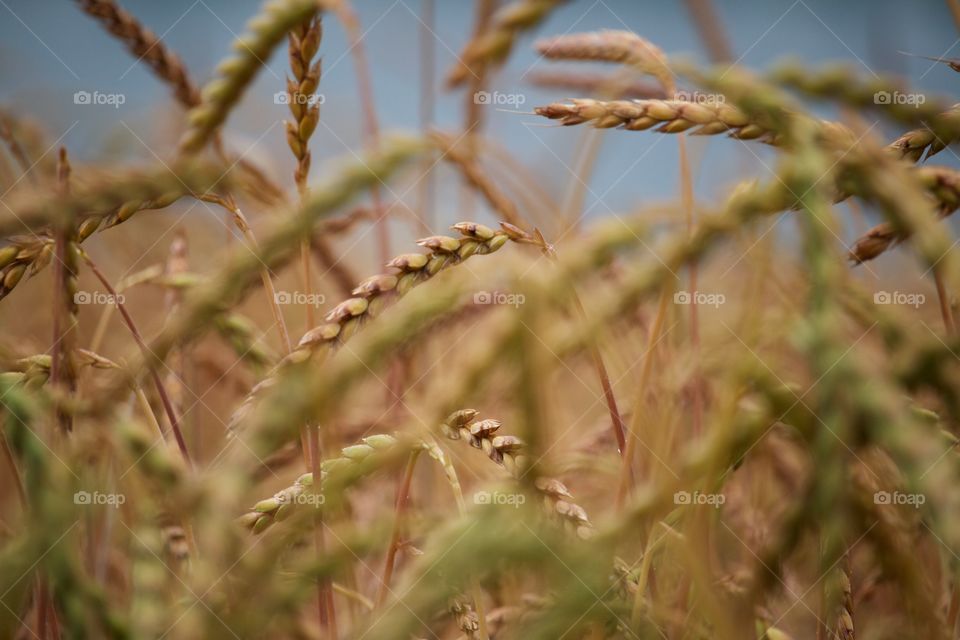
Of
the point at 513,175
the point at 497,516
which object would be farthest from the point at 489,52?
the point at 497,516

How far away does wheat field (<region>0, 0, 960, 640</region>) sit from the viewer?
0.34m

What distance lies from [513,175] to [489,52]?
17.6 inches

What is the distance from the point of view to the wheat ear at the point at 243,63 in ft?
2.46

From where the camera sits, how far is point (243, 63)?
0.79 meters

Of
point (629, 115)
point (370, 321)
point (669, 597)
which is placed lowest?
point (669, 597)

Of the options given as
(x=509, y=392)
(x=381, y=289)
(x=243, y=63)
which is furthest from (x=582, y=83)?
(x=381, y=289)

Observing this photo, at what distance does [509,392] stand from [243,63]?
1.67 ft

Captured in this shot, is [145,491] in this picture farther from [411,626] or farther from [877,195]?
[877,195]

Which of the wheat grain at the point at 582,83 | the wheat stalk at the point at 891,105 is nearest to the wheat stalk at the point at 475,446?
the wheat stalk at the point at 891,105

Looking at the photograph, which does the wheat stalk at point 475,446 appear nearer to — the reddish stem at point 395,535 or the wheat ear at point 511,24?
the reddish stem at point 395,535

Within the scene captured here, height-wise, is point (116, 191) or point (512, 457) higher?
point (116, 191)

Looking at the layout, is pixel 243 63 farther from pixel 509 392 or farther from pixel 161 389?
pixel 509 392

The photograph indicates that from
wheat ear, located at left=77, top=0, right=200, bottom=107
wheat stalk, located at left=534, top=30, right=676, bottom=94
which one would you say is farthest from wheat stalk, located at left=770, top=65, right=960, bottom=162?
wheat ear, located at left=77, top=0, right=200, bottom=107

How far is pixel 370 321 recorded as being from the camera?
1.83 feet
